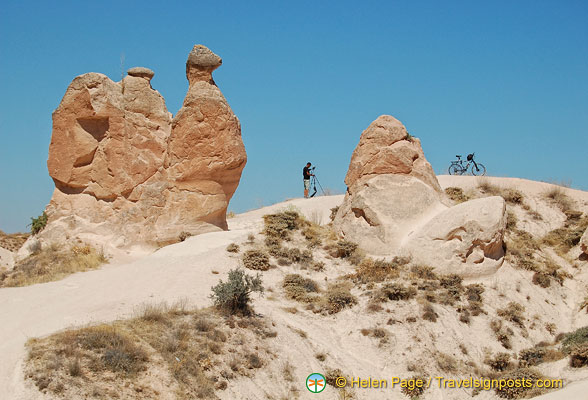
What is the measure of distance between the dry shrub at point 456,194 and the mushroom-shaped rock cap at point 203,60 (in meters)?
9.59

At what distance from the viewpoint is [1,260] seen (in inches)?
682

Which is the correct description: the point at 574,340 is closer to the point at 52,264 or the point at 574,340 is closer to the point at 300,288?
the point at 300,288

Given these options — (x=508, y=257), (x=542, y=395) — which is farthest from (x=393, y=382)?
(x=508, y=257)

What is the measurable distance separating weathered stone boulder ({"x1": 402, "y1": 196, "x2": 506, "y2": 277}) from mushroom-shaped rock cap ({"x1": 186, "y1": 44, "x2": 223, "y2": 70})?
744 centimetres

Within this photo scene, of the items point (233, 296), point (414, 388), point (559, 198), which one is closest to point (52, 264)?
point (233, 296)

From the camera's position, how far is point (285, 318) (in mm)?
12570

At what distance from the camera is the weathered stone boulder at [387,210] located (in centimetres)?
1639

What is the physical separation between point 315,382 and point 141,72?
10857 mm

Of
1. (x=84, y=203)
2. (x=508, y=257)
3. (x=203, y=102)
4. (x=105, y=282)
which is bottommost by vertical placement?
(x=508, y=257)

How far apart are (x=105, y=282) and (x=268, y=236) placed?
4926mm

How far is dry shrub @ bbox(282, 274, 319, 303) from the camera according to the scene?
1390 cm

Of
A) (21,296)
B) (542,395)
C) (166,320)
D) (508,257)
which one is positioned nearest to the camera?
(542,395)

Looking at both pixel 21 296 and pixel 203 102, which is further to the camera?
pixel 203 102

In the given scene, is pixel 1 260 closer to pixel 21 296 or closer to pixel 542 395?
pixel 21 296
